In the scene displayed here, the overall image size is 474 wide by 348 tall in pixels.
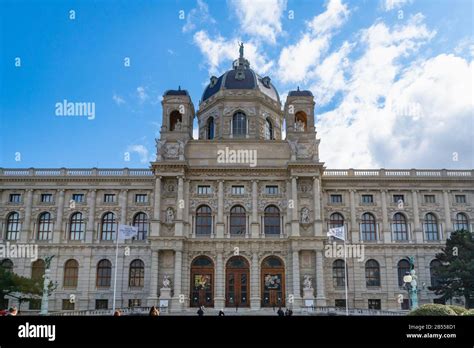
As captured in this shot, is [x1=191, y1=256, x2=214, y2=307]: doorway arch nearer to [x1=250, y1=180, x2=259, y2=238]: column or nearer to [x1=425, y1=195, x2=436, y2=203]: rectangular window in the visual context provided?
[x1=250, y1=180, x2=259, y2=238]: column

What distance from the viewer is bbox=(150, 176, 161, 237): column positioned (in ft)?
154

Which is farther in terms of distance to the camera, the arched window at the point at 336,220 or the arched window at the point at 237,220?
the arched window at the point at 336,220

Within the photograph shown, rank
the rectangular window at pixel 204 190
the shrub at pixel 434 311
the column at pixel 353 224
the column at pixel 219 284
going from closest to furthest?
the shrub at pixel 434 311 → the column at pixel 219 284 → the rectangular window at pixel 204 190 → the column at pixel 353 224

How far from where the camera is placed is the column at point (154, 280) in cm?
→ 4490

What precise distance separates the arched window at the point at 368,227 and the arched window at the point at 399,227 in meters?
2.20

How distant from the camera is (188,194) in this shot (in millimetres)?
48969

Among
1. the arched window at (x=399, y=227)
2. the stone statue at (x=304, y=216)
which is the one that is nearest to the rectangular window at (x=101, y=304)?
the stone statue at (x=304, y=216)

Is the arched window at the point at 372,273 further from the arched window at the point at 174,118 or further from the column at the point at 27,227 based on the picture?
the column at the point at 27,227

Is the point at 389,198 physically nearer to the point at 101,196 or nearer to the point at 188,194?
the point at 188,194

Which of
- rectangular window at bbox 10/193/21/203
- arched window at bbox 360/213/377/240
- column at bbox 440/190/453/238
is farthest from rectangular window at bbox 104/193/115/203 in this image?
column at bbox 440/190/453/238

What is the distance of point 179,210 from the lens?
4753 centimetres
